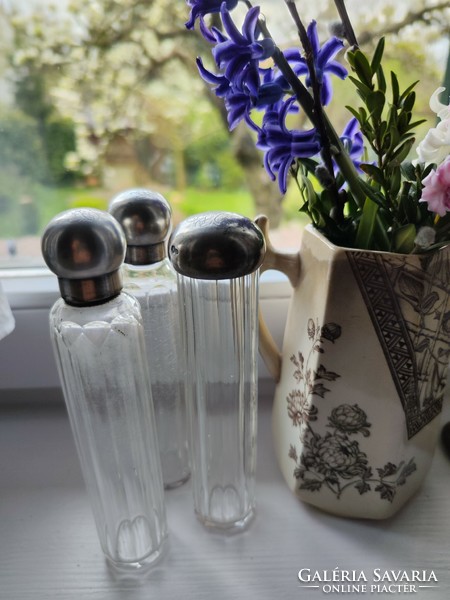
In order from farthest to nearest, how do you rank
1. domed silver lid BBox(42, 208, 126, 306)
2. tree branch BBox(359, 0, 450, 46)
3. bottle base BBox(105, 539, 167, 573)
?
1. tree branch BBox(359, 0, 450, 46)
2. bottle base BBox(105, 539, 167, 573)
3. domed silver lid BBox(42, 208, 126, 306)

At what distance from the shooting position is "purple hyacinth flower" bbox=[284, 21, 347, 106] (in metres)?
0.35

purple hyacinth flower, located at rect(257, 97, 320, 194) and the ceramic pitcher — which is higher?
purple hyacinth flower, located at rect(257, 97, 320, 194)

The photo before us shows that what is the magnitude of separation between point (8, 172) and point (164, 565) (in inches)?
17.8

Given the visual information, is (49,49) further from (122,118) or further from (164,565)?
(164,565)

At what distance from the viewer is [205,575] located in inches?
15.9

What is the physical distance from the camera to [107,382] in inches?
15.1

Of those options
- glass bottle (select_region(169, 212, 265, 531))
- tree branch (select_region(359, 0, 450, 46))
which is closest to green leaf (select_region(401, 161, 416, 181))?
glass bottle (select_region(169, 212, 265, 531))

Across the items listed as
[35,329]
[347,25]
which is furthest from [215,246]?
[35,329]

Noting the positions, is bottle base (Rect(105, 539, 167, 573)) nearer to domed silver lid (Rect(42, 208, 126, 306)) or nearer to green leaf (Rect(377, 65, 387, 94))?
domed silver lid (Rect(42, 208, 126, 306))

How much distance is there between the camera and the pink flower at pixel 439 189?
1.03 feet

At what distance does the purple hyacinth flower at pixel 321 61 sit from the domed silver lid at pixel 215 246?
0.12 metres

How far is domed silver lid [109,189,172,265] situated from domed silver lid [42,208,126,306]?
0.22 feet

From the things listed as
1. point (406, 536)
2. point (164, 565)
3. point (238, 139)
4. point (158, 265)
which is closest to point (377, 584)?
point (406, 536)

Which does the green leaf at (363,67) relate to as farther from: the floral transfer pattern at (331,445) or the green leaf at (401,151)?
the floral transfer pattern at (331,445)
